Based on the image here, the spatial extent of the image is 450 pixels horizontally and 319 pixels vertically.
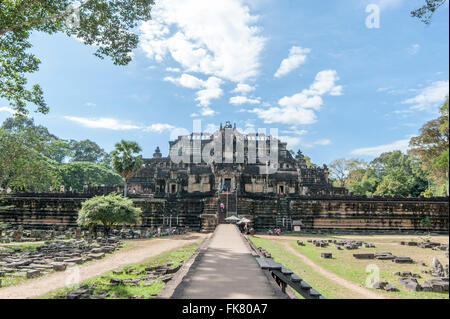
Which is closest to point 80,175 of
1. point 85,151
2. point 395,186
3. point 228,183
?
point 85,151

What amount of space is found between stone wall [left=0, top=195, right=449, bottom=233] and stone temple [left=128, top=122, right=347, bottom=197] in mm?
2566

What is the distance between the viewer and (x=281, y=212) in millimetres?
33625

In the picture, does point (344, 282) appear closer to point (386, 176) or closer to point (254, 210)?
point (254, 210)

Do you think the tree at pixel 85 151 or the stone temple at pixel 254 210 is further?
the tree at pixel 85 151

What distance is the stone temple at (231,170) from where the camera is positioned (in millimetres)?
38156

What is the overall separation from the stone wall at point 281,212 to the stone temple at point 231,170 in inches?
101

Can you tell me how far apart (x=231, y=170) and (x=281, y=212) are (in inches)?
357

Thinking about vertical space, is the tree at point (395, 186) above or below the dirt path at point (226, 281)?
above

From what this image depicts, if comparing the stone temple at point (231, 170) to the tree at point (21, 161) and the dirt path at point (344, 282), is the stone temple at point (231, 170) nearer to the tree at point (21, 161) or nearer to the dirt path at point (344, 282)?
the tree at point (21, 161)

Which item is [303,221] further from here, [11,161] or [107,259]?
[11,161]

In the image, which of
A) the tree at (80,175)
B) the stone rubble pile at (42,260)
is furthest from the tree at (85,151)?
the stone rubble pile at (42,260)

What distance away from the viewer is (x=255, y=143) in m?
59.5

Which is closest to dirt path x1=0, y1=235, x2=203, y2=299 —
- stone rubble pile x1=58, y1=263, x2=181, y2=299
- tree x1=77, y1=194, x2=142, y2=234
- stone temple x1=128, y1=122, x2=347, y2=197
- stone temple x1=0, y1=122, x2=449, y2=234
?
stone rubble pile x1=58, y1=263, x2=181, y2=299

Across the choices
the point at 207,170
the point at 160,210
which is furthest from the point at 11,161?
the point at 207,170
